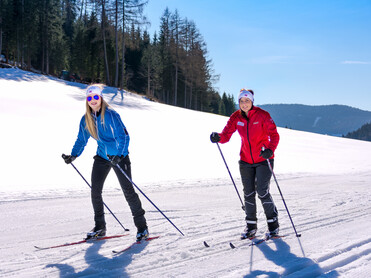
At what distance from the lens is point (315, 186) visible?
28.7 feet

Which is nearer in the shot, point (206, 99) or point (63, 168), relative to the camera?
point (63, 168)

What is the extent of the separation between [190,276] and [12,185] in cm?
525

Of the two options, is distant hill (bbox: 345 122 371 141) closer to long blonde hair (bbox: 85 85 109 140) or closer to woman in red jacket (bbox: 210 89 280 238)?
woman in red jacket (bbox: 210 89 280 238)

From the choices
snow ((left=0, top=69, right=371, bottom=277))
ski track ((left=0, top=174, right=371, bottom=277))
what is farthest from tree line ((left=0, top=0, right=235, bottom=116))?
ski track ((left=0, top=174, right=371, bottom=277))

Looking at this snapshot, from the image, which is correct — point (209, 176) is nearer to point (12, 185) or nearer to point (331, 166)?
point (12, 185)

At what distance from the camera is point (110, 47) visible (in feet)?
128

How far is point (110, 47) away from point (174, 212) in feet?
119

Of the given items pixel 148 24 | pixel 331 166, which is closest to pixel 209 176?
pixel 331 166

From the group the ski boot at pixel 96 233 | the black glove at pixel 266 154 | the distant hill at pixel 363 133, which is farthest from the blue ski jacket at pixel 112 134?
the distant hill at pixel 363 133

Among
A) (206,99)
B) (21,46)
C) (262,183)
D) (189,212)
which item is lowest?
(189,212)

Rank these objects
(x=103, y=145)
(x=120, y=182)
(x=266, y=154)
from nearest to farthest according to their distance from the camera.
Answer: (x=266, y=154)
(x=103, y=145)
(x=120, y=182)

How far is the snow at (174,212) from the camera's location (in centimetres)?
337

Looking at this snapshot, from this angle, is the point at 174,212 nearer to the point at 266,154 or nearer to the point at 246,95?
the point at 266,154

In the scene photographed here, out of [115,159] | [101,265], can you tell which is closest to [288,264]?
[101,265]
